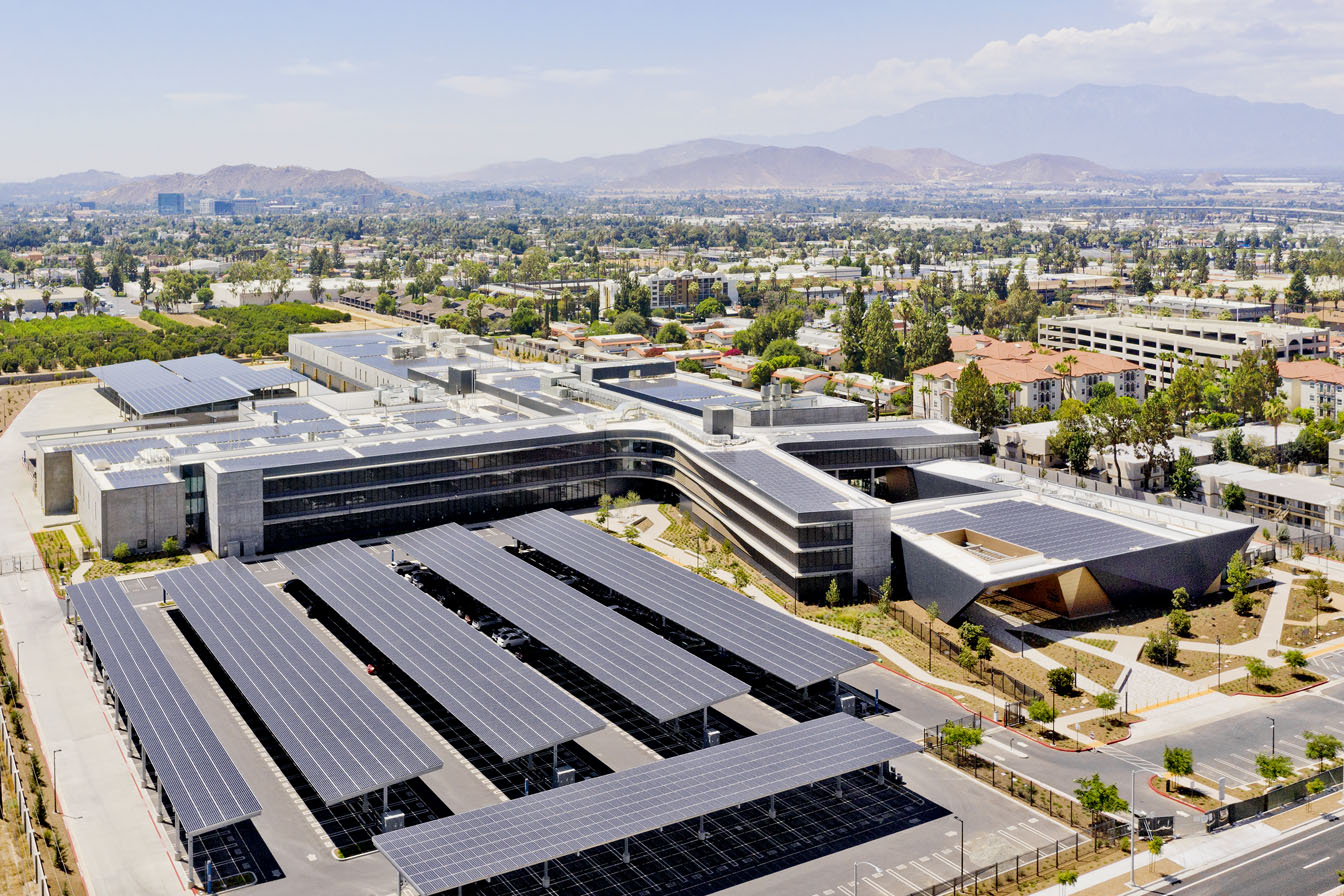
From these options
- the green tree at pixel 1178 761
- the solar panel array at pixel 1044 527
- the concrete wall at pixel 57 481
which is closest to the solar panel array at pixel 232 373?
the concrete wall at pixel 57 481

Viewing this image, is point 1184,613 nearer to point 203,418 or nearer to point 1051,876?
point 1051,876

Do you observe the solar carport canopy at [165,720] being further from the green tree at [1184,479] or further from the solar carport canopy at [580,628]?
the green tree at [1184,479]

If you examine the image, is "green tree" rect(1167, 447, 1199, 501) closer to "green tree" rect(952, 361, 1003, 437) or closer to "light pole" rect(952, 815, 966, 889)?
"green tree" rect(952, 361, 1003, 437)

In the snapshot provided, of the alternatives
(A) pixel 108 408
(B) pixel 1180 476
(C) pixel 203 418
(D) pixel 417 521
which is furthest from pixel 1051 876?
(A) pixel 108 408

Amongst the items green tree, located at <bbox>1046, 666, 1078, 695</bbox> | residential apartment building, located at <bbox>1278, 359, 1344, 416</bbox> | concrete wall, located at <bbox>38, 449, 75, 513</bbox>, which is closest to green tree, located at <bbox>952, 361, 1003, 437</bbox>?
residential apartment building, located at <bbox>1278, 359, 1344, 416</bbox>

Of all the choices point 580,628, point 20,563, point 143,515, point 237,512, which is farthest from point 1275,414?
point 20,563
